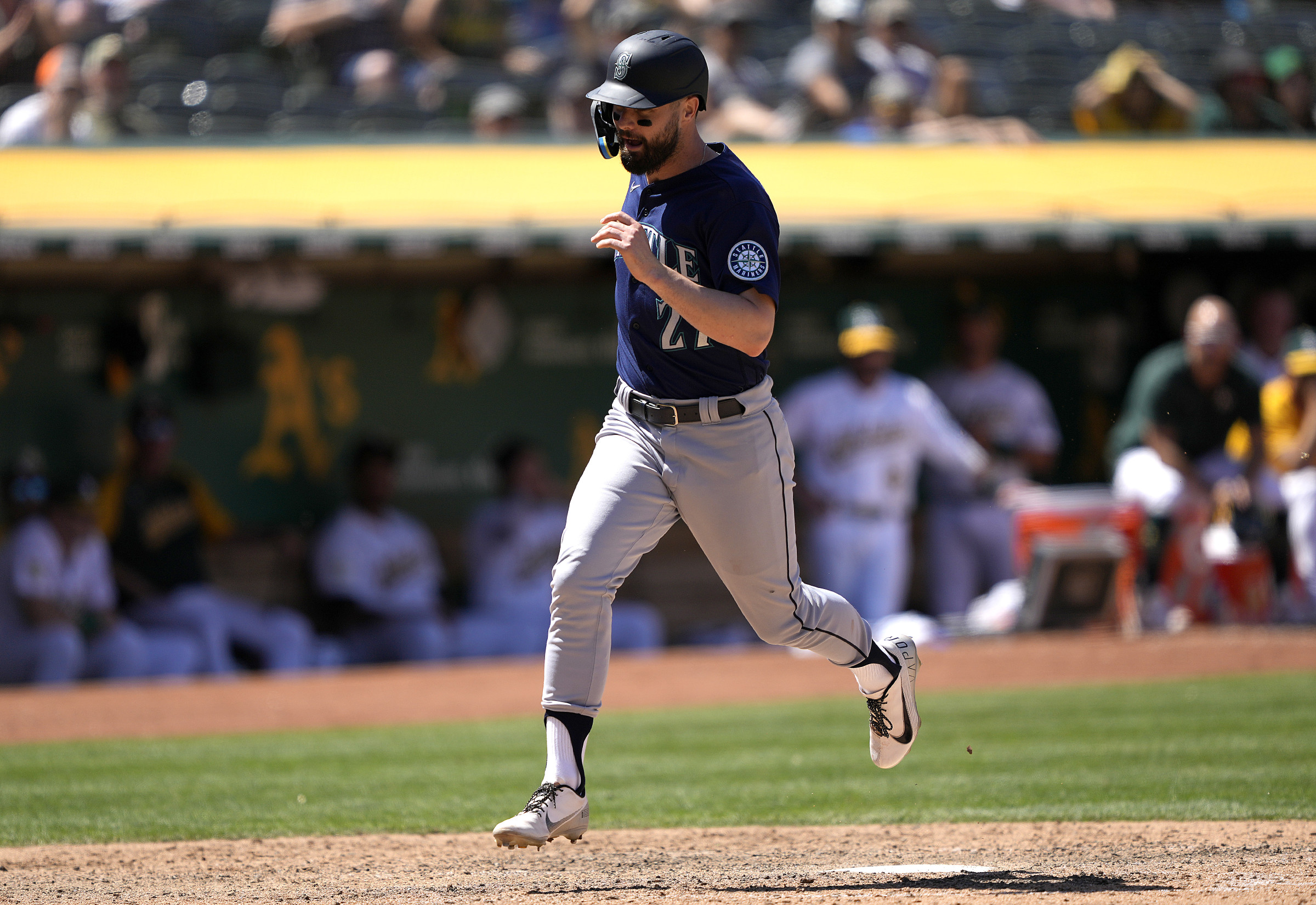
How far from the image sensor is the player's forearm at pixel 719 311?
3.27m

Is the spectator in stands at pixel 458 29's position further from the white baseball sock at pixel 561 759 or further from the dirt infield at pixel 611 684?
the white baseball sock at pixel 561 759

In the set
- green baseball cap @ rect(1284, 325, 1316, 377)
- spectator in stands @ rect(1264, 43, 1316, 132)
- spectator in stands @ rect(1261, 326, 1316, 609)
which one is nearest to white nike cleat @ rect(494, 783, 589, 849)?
spectator in stands @ rect(1261, 326, 1316, 609)

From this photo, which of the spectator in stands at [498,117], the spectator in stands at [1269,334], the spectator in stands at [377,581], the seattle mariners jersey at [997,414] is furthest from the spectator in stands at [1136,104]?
the spectator in stands at [377,581]

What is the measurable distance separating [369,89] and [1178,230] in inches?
196

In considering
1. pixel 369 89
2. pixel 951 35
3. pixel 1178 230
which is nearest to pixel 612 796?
pixel 1178 230

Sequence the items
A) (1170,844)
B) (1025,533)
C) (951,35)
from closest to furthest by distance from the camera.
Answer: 1. (1170,844)
2. (1025,533)
3. (951,35)

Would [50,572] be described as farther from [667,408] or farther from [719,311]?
[719,311]

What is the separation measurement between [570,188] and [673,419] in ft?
18.1

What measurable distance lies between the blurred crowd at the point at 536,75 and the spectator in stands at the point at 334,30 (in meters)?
0.01

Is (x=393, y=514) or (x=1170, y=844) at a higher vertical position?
(x=1170, y=844)

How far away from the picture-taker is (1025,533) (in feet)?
28.6

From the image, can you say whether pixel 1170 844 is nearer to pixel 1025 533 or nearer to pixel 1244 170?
pixel 1025 533

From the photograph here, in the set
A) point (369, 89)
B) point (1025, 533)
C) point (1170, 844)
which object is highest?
point (369, 89)

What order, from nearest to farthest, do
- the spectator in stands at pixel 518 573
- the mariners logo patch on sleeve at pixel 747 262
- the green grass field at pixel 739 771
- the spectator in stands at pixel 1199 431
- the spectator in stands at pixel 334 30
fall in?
the mariners logo patch on sleeve at pixel 747 262
the green grass field at pixel 739 771
the spectator in stands at pixel 1199 431
the spectator in stands at pixel 518 573
the spectator in stands at pixel 334 30
